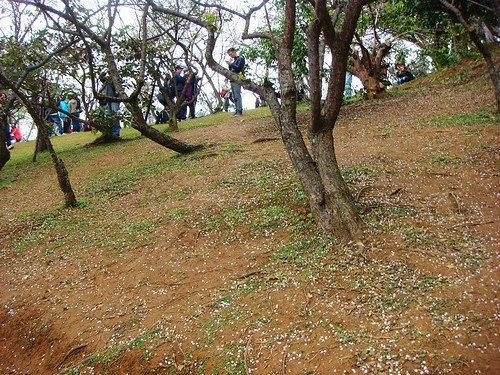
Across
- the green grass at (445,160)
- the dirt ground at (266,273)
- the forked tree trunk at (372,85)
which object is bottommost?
the dirt ground at (266,273)

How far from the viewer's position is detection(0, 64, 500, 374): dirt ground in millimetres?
3277

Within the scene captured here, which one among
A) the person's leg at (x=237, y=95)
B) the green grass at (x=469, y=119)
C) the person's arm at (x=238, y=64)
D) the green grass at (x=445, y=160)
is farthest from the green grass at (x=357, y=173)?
the person's leg at (x=237, y=95)

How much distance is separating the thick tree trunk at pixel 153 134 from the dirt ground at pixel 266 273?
60.7 inches

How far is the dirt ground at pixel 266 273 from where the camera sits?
3.28 metres

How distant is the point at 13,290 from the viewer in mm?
4887

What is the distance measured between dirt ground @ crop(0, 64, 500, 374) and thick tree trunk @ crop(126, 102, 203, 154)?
1.54 m

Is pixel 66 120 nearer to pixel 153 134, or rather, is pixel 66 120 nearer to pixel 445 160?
pixel 153 134

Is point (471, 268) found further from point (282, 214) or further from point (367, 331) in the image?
point (282, 214)

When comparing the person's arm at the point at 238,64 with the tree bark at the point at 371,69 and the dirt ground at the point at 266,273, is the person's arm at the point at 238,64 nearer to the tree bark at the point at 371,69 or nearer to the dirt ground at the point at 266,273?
the tree bark at the point at 371,69

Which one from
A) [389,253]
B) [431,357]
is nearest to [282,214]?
[389,253]

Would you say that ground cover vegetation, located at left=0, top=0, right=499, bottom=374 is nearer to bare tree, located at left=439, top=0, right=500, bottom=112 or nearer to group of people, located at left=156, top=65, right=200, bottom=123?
bare tree, located at left=439, top=0, right=500, bottom=112

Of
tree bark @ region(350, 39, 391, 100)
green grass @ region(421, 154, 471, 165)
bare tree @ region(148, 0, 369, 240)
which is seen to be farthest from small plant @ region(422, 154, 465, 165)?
tree bark @ region(350, 39, 391, 100)

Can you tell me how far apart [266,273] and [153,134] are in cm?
569

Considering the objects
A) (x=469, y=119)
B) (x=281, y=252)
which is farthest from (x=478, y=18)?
(x=281, y=252)
